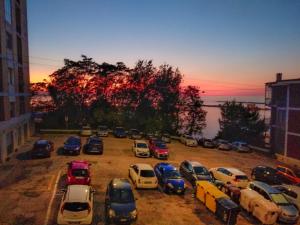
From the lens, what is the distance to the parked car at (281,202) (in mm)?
18156

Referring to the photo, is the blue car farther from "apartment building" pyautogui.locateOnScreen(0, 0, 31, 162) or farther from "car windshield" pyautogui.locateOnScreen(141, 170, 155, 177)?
"apartment building" pyautogui.locateOnScreen(0, 0, 31, 162)

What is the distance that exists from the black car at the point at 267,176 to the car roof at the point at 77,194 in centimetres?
1724

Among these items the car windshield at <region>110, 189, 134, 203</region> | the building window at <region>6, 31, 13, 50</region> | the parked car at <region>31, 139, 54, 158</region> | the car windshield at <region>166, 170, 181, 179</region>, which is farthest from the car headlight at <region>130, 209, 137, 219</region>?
the building window at <region>6, 31, 13, 50</region>

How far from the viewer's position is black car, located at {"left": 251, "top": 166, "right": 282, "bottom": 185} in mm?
27375

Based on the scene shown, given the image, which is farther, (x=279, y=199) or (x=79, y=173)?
(x=79, y=173)

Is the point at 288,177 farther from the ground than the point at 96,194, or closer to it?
closer to it

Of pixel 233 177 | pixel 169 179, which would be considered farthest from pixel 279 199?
pixel 169 179

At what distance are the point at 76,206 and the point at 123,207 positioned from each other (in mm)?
2573

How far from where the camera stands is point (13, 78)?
37.5 meters

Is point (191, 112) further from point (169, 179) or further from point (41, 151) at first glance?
point (169, 179)

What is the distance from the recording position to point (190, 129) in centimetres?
6550

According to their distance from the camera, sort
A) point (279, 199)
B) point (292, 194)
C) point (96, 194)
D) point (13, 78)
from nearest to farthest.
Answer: point (279, 199) < point (292, 194) < point (96, 194) < point (13, 78)

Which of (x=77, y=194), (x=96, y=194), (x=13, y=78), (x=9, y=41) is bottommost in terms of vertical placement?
(x=96, y=194)

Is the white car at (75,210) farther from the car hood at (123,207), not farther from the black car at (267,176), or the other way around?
the black car at (267,176)
